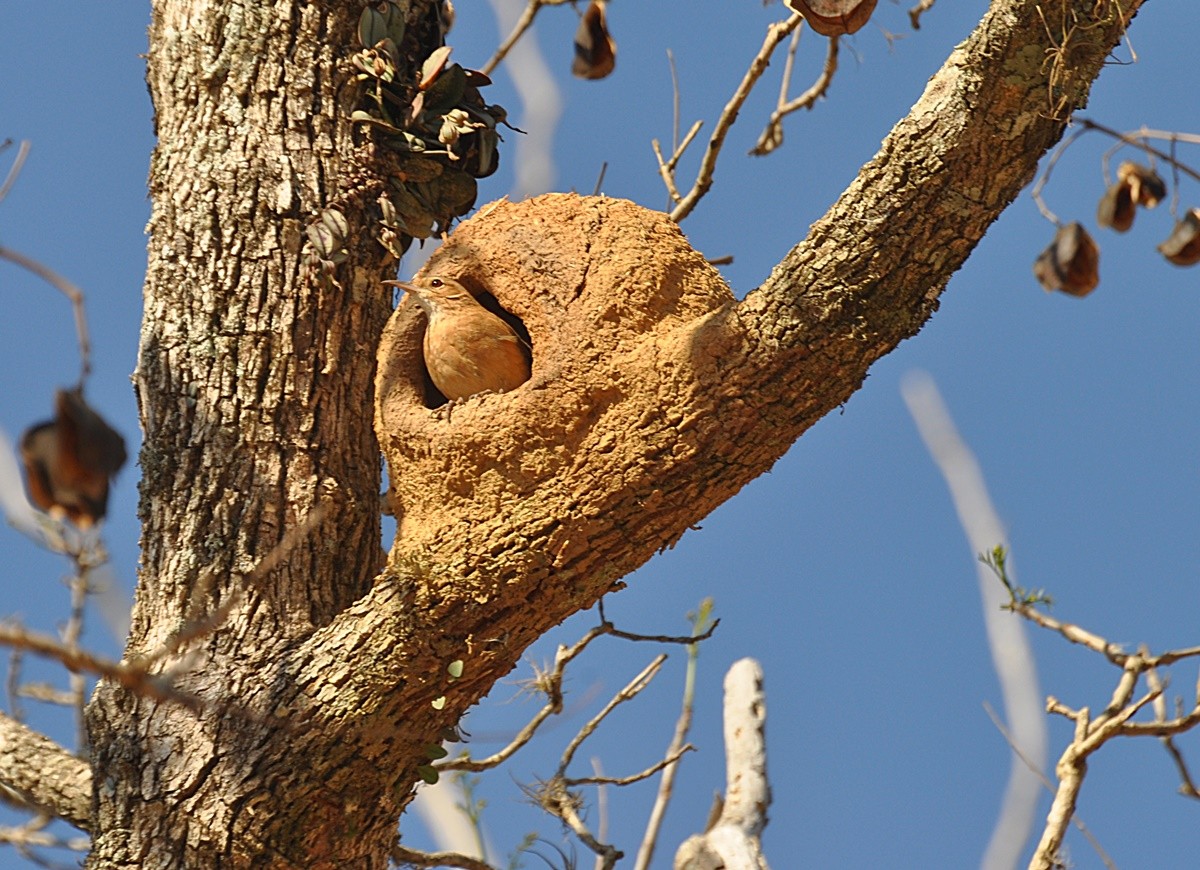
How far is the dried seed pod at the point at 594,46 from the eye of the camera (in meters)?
6.32

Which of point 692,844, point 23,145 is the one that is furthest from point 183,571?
point 692,844

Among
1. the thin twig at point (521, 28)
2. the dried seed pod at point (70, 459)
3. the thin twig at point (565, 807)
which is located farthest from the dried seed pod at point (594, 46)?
the dried seed pod at point (70, 459)

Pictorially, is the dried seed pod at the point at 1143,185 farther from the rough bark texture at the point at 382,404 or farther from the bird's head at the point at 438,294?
the bird's head at the point at 438,294

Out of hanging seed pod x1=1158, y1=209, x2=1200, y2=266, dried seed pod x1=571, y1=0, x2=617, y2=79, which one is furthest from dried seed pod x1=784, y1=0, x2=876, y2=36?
dried seed pod x1=571, y1=0, x2=617, y2=79

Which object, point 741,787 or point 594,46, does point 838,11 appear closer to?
point 594,46

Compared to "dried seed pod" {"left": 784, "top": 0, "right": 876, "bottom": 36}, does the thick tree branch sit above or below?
below

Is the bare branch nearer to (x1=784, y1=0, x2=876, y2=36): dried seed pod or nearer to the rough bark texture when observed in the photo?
the rough bark texture

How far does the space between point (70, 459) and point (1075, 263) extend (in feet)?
11.9

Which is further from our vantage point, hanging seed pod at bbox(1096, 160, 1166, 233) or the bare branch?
the bare branch

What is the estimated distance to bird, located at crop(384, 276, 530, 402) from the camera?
4.49m

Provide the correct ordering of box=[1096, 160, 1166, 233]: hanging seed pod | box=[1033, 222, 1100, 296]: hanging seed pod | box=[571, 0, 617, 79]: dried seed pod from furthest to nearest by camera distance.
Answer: box=[571, 0, 617, 79]: dried seed pod
box=[1096, 160, 1166, 233]: hanging seed pod
box=[1033, 222, 1100, 296]: hanging seed pod

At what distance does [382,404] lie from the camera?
4418 millimetres

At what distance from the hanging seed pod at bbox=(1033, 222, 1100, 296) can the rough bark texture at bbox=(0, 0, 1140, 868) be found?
135cm

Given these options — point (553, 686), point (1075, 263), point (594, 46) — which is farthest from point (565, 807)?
point (594, 46)
